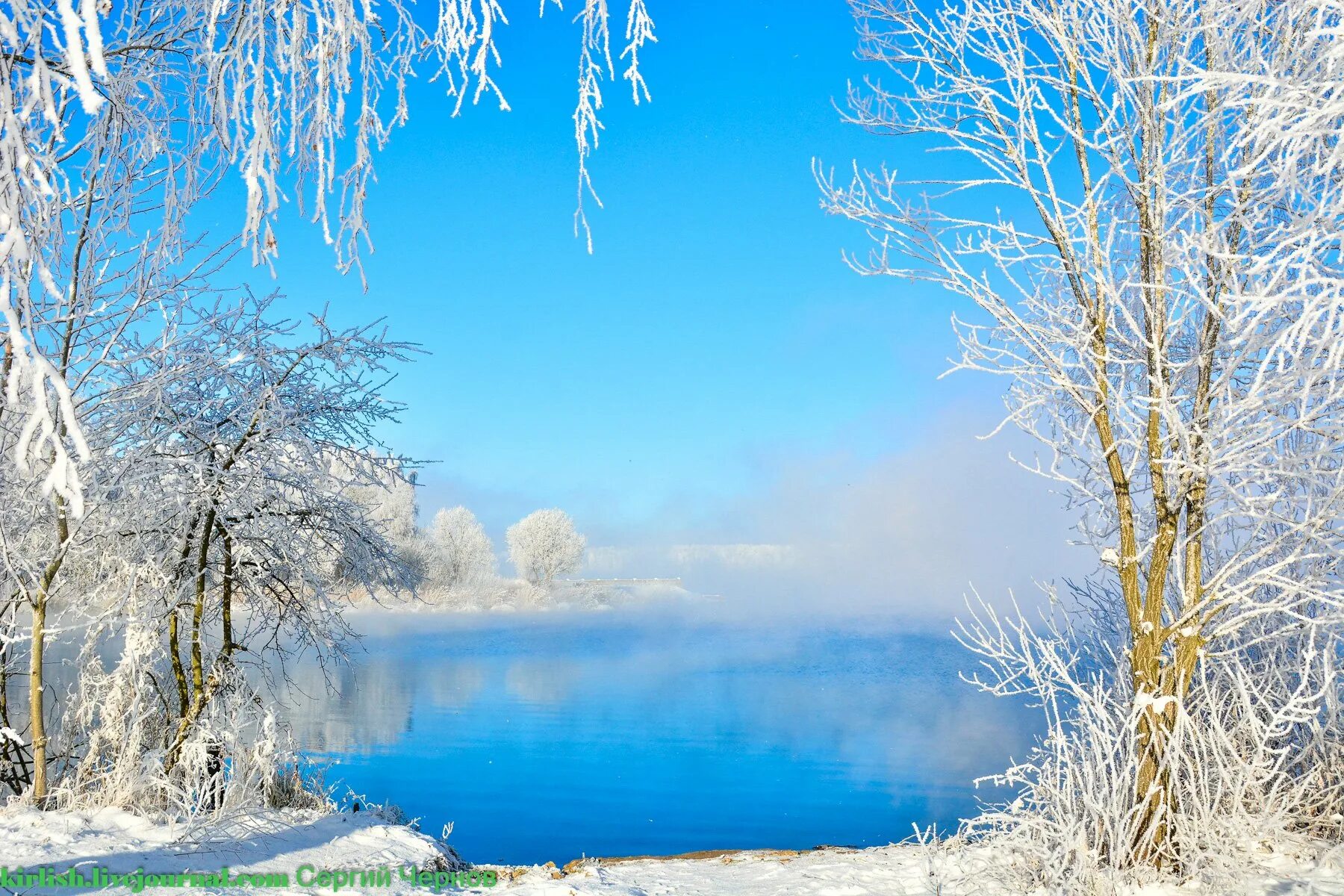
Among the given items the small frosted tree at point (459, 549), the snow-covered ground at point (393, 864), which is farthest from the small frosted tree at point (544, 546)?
the snow-covered ground at point (393, 864)

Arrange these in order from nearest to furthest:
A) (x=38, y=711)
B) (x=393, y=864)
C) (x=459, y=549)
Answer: (x=393, y=864)
(x=38, y=711)
(x=459, y=549)

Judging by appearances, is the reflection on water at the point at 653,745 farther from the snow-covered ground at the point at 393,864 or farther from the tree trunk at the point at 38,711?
the tree trunk at the point at 38,711

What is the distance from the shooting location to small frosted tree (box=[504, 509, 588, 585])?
2130 inches

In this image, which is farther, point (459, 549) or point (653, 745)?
point (459, 549)

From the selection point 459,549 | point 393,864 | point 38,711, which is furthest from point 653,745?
point 459,549

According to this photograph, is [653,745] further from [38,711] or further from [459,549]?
[459,549]

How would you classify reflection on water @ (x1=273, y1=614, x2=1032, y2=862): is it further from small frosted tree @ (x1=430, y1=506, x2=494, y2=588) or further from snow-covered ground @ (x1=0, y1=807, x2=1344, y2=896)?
small frosted tree @ (x1=430, y1=506, x2=494, y2=588)

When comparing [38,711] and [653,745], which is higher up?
[38,711]

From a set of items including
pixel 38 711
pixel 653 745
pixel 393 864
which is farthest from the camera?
pixel 653 745

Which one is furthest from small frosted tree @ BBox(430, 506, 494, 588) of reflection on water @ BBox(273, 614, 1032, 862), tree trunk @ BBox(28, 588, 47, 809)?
tree trunk @ BBox(28, 588, 47, 809)

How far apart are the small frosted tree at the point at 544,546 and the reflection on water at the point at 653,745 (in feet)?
66.2

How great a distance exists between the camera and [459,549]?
50719 millimetres

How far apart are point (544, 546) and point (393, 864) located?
49.2 m

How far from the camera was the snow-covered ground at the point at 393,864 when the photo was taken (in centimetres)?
434
